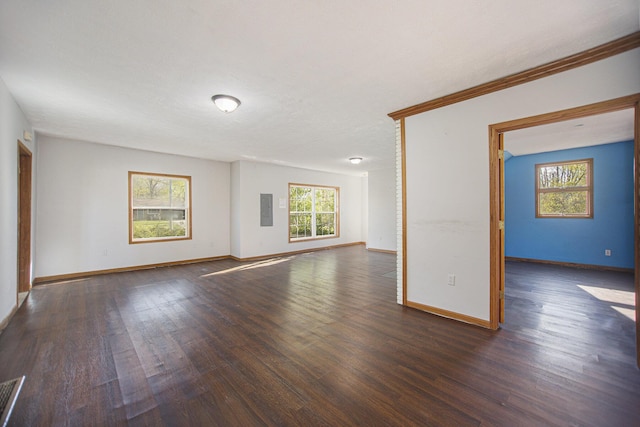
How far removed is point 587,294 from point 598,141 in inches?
131

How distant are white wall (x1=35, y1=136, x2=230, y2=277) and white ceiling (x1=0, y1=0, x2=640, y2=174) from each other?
1493 millimetres

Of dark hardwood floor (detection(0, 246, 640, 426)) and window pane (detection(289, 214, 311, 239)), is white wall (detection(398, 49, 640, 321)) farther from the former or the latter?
window pane (detection(289, 214, 311, 239))

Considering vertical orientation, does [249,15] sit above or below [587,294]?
above

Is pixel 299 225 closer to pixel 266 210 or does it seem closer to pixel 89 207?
pixel 266 210

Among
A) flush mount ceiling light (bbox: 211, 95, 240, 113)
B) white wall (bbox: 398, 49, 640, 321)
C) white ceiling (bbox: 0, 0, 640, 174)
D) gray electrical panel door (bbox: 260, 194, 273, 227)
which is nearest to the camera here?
white ceiling (bbox: 0, 0, 640, 174)

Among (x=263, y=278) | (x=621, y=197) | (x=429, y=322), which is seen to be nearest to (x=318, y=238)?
(x=263, y=278)

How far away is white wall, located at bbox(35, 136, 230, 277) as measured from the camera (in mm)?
4801

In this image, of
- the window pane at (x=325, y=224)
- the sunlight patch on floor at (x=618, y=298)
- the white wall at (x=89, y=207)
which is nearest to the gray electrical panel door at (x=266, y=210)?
the white wall at (x=89, y=207)

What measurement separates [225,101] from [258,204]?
4.29 metres

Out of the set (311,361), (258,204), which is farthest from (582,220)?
(258,204)

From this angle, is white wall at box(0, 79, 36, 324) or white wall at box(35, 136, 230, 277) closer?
white wall at box(0, 79, 36, 324)

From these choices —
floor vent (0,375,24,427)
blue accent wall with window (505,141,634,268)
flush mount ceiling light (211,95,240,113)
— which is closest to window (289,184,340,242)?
flush mount ceiling light (211,95,240,113)

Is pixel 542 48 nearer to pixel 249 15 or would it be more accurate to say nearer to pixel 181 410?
pixel 249 15

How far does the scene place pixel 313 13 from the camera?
1783mm
